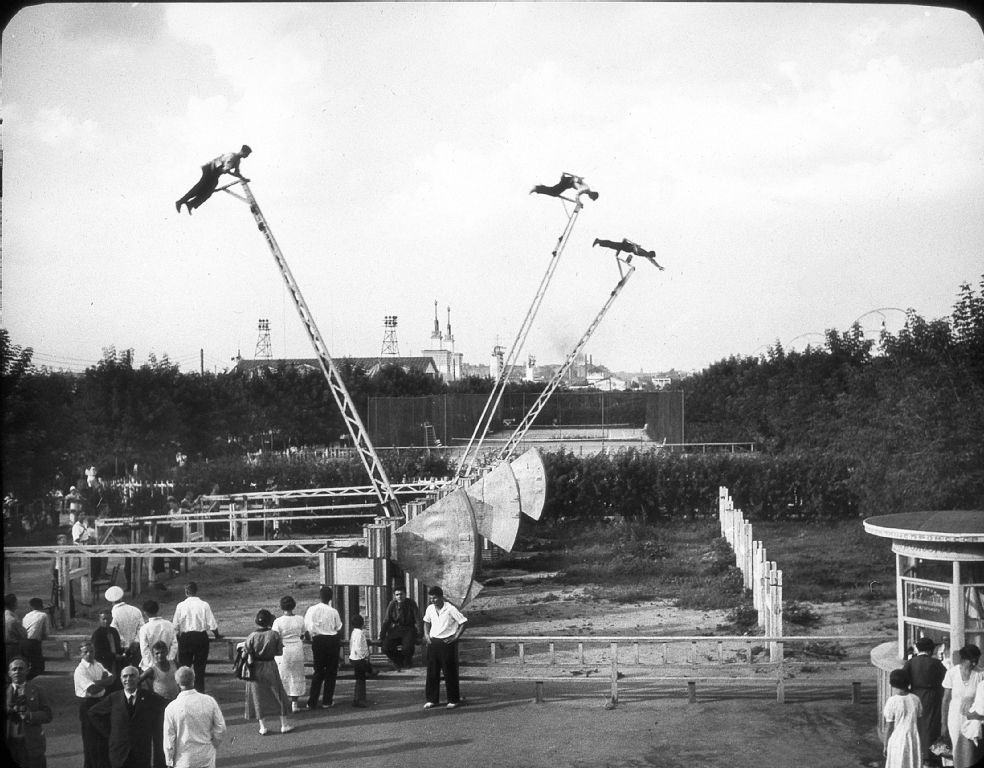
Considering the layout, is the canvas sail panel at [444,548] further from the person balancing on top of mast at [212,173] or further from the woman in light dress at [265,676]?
the person balancing on top of mast at [212,173]

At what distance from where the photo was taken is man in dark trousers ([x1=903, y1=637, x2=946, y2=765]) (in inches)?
348

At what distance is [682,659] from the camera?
14.8 meters

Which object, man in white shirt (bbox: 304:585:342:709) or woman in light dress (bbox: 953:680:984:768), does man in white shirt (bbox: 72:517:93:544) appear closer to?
man in white shirt (bbox: 304:585:342:709)

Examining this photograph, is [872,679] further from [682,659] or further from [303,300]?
[303,300]

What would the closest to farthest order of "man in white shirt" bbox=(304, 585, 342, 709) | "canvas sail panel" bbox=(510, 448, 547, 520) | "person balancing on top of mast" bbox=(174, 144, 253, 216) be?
"man in white shirt" bbox=(304, 585, 342, 709) → "person balancing on top of mast" bbox=(174, 144, 253, 216) → "canvas sail panel" bbox=(510, 448, 547, 520)

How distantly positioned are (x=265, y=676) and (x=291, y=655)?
2.30ft

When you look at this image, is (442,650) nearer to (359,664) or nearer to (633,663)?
(359,664)

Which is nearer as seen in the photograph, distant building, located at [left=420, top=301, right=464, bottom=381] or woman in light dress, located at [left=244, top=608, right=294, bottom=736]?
woman in light dress, located at [left=244, top=608, right=294, bottom=736]

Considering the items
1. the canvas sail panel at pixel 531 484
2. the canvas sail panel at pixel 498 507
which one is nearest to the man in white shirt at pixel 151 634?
the canvas sail panel at pixel 498 507

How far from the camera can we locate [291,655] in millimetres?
11195

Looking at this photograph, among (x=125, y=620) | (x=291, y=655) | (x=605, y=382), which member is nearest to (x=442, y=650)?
(x=291, y=655)

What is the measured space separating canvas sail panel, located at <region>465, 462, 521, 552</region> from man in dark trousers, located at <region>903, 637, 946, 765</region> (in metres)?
13.4

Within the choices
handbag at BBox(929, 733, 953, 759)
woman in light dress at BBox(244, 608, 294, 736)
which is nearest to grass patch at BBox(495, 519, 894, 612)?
handbag at BBox(929, 733, 953, 759)

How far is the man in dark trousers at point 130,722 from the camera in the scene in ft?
27.7
